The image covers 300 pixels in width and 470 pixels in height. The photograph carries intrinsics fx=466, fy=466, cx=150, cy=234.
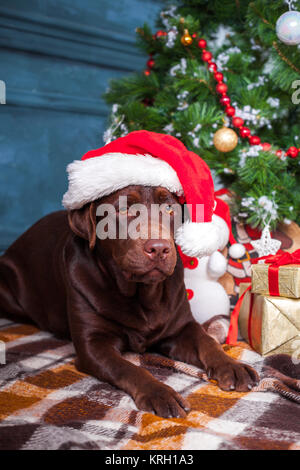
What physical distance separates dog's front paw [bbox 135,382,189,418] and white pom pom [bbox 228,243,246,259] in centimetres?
118

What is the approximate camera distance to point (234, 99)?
102 inches

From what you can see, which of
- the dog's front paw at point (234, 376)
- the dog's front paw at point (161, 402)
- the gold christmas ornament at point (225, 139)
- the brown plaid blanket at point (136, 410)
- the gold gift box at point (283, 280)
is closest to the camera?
the brown plaid blanket at point (136, 410)

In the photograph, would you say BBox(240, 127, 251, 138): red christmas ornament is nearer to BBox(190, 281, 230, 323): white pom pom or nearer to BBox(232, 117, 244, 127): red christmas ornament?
BBox(232, 117, 244, 127): red christmas ornament

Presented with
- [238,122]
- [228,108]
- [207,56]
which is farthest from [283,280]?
[207,56]

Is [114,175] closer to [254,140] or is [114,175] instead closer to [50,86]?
[254,140]

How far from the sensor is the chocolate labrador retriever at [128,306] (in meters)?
1.59

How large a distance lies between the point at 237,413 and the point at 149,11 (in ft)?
→ 11.3

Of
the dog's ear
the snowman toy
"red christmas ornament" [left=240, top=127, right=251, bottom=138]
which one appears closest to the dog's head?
the dog's ear

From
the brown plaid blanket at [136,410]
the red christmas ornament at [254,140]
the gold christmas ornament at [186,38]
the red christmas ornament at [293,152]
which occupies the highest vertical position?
the gold christmas ornament at [186,38]

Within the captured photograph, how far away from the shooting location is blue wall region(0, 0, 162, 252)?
10.9 ft

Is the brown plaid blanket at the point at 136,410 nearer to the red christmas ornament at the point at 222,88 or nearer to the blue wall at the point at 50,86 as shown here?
the red christmas ornament at the point at 222,88

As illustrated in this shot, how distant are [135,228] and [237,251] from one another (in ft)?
3.23

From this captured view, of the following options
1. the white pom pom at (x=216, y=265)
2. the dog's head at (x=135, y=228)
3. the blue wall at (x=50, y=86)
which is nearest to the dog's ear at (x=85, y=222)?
the dog's head at (x=135, y=228)
